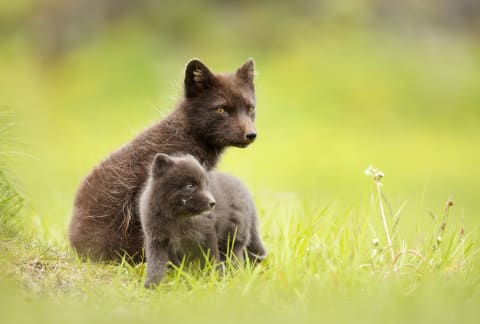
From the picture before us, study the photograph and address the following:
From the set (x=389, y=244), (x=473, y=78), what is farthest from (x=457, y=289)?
(x=473, y=78)

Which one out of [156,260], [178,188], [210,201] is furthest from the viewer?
[156,260]

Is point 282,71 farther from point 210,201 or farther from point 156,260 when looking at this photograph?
point 210,201

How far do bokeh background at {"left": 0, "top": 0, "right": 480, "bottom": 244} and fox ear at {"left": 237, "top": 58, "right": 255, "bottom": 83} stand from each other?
32.9 ft

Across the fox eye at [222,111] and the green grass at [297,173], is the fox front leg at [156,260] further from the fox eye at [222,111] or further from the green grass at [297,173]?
the fox eye at [222,111]

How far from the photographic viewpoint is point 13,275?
6.43m

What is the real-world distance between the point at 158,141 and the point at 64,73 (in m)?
14.5

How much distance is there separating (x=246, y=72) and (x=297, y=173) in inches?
359

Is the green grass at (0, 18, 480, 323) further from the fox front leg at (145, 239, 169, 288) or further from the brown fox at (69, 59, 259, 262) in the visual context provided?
the brown fox at (69, 59, 259, 262)

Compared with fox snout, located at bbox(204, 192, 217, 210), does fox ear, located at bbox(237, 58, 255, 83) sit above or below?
above

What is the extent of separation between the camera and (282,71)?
2208cm

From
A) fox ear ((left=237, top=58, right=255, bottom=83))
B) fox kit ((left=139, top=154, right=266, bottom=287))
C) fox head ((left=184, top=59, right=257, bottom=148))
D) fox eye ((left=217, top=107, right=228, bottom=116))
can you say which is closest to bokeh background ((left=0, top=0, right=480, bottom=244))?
fox ear ((left=237, top=58, right=255, bottom=83))

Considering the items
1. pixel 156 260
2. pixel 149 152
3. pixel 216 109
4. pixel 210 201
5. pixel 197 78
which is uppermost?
pixel 197 78

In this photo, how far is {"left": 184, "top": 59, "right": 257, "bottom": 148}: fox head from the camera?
7.94m

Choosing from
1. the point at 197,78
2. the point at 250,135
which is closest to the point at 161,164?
the point at 250,135
